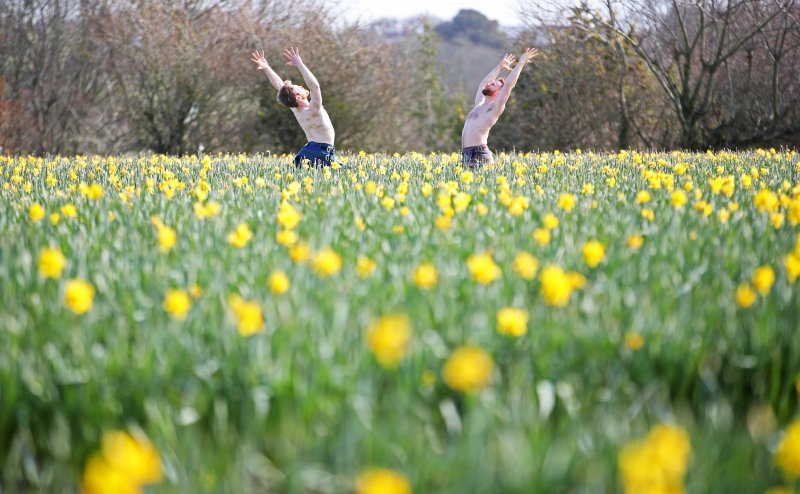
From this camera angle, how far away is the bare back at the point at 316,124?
8.41 metres

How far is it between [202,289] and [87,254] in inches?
28.4

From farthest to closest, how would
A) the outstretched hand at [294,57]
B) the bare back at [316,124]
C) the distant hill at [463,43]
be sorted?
the distant hill at [463,43] < the bare back at [316,124] < the outstretched hand at [294,57]

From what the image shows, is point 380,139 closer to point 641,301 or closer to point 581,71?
point 581,71

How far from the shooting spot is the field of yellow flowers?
1.29 m

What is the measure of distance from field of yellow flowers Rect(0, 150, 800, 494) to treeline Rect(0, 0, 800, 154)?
12.2m

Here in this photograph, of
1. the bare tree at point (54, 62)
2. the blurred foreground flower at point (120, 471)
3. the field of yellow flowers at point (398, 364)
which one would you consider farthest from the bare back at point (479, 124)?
the bare tree at point (54, 62)

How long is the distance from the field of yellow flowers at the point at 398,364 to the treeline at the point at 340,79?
12.2m

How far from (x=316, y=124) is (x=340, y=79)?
7.79m

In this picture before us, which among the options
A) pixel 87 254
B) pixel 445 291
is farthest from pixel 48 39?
pixel 445 291

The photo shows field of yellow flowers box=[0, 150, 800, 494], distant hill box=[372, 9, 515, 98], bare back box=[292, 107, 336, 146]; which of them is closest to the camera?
field of yellow flowers box=[0, 150, 800, 494]

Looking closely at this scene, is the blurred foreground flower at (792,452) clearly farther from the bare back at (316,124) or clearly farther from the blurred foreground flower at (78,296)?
the bare back at (316,124)

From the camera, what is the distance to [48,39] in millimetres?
15875

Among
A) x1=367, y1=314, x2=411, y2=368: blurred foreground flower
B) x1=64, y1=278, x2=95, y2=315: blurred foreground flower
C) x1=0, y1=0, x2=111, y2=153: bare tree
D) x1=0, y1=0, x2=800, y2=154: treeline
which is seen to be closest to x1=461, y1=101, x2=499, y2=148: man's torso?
x1=0, y1=0, x2=800, y2=154: treeline

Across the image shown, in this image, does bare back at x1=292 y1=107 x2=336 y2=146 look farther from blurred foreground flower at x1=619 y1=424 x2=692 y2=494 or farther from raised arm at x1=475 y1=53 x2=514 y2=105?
blurred foreground flower at x1=619 y1=424 x2=692 y2=494
